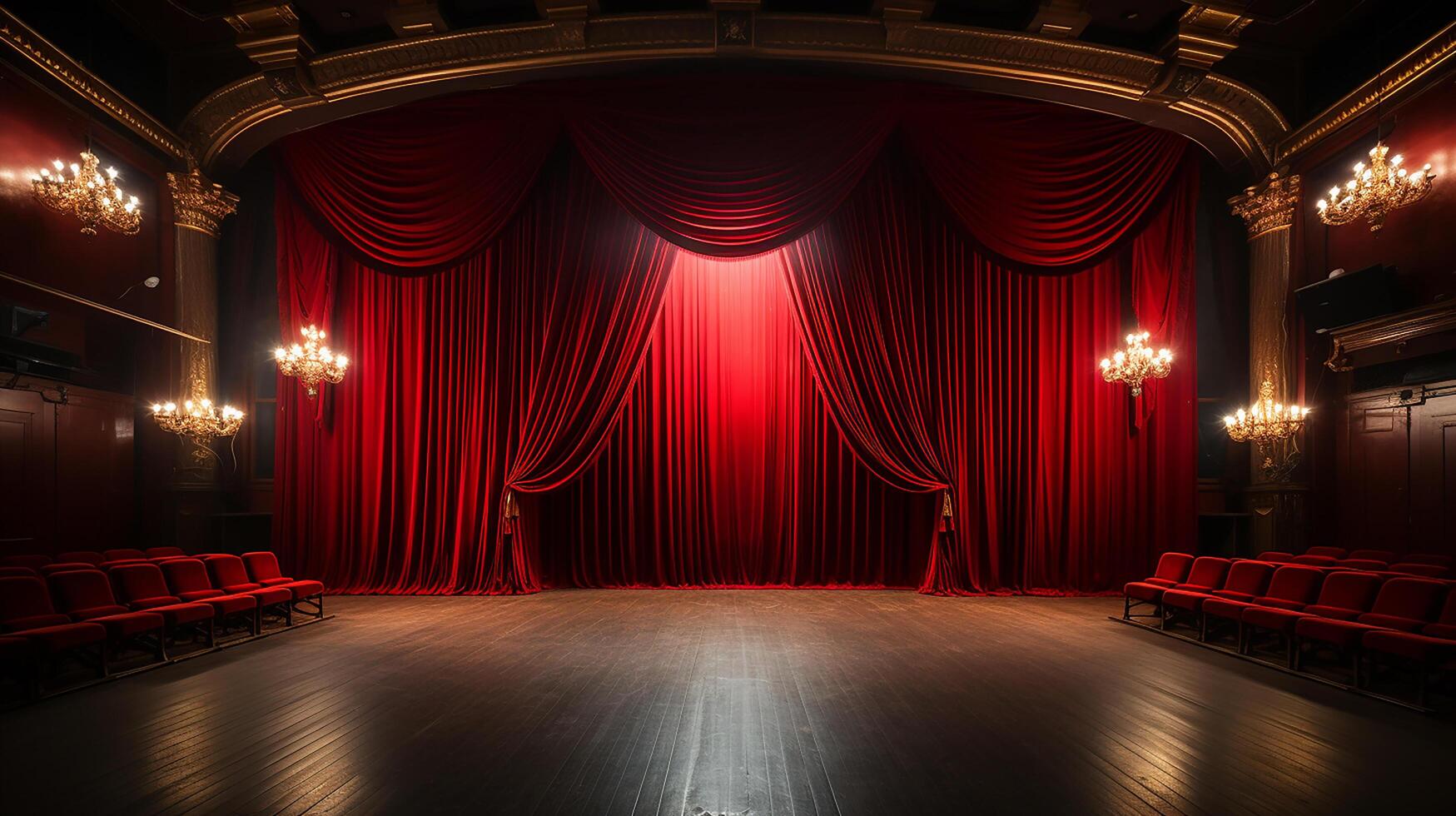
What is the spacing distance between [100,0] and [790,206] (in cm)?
783

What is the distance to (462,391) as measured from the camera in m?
9.56

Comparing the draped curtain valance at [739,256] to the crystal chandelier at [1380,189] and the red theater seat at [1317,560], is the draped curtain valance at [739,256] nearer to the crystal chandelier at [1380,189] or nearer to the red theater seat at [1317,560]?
the red theater seat at [1317,560]

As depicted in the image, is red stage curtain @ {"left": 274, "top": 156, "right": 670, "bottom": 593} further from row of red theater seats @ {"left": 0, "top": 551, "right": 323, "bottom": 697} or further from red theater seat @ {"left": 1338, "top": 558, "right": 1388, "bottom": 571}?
A: red theater seat @ {"left": 1338, "top": 558, "right": 1388, "bottom": 571}

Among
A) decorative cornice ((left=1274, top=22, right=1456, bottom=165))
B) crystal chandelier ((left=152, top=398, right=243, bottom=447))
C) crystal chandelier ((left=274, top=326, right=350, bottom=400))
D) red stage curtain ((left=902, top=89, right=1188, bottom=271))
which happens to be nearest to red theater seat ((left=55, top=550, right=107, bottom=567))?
crystal chandelier ((left=152, top=398, right=243, bottom=447))

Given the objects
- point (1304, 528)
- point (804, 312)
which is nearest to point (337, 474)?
point (804, 312)

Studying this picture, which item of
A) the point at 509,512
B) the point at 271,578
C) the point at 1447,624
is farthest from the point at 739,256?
the point at 1447,624

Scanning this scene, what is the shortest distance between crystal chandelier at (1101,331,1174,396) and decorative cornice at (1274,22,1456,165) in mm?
3028

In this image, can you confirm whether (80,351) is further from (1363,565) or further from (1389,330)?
(1389,330)

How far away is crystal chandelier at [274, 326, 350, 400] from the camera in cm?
815

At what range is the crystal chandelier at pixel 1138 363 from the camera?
26.5 ft

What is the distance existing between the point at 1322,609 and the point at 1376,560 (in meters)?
2.23

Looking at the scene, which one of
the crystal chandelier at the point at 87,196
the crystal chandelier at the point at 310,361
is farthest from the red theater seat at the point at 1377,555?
the crystal chandelier at the point at 87,196

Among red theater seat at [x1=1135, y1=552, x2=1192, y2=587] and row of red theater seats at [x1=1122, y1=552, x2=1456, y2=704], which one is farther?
red theater seat at [x1=1135, y1=552, x2=1192, y2=587]

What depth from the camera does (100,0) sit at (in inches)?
292
